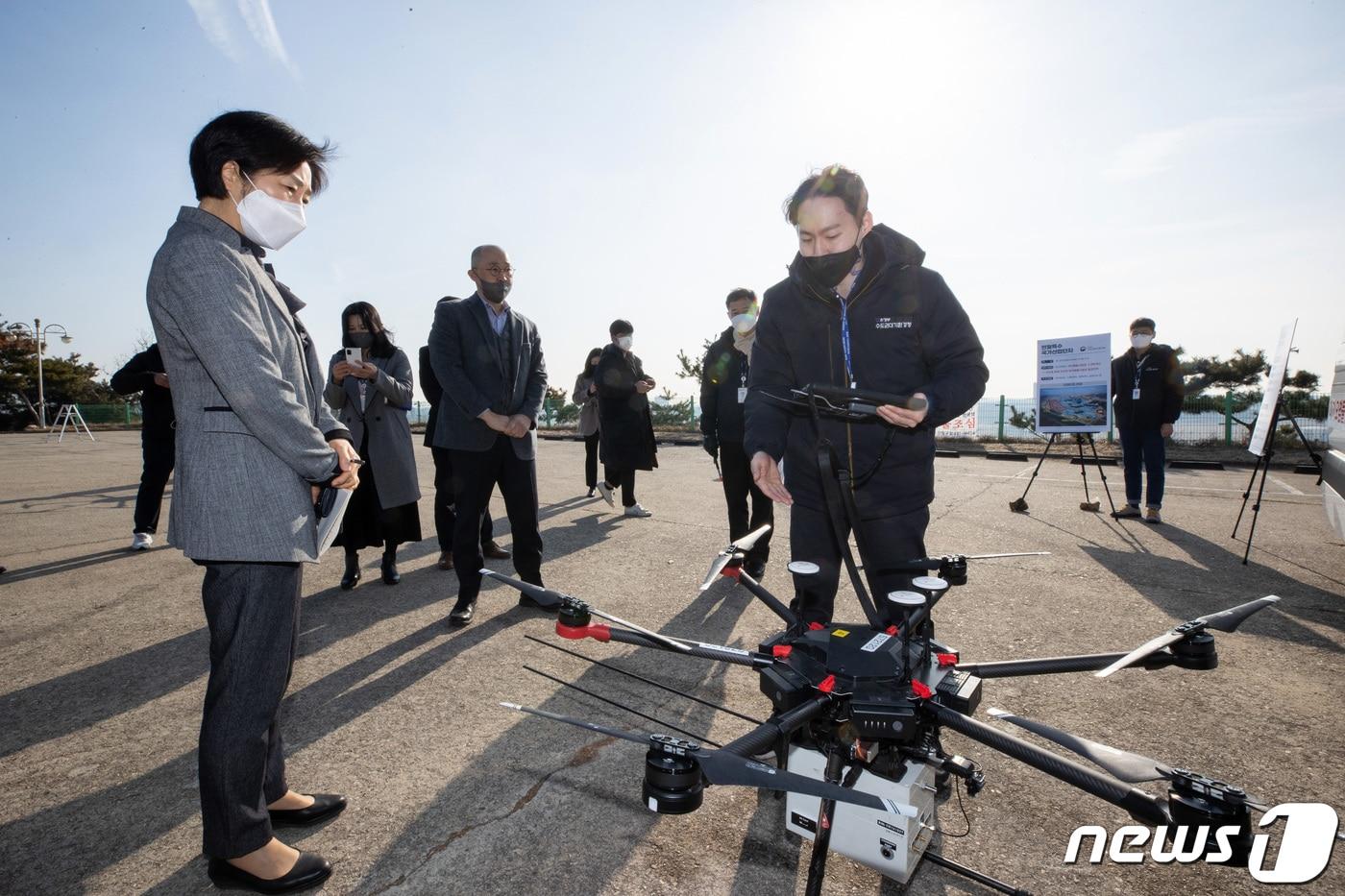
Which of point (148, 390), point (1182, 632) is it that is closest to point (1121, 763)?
point (1182, 632)

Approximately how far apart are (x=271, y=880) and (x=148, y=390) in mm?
5185

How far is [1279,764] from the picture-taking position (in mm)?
2412

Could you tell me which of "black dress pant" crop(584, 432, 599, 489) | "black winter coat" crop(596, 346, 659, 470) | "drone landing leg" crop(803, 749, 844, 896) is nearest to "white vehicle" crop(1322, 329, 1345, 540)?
"drone landing leg" crop(803, 749, 844, 896)

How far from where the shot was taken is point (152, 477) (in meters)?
5.74

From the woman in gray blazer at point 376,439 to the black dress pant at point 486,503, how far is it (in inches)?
33.2

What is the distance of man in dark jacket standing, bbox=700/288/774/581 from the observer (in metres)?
5.22

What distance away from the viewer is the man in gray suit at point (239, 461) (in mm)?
1656

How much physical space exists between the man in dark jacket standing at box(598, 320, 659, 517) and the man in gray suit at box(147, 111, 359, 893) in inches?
215

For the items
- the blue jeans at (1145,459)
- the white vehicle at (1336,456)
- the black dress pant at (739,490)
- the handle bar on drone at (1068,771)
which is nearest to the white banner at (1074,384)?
the blue jeans at (1145,459)

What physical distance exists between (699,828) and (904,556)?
1.13 metres

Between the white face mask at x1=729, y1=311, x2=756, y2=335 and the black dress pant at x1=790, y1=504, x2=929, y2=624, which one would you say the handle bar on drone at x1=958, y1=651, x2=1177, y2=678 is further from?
the white face mask at x1=729, y1=311, x2=756, y2=335

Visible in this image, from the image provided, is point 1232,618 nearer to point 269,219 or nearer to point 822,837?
point 822,837

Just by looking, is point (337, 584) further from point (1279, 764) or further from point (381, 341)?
point (1279, 764)

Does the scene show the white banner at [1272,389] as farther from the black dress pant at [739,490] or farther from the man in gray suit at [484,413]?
the man in gray suit at [484,413]
